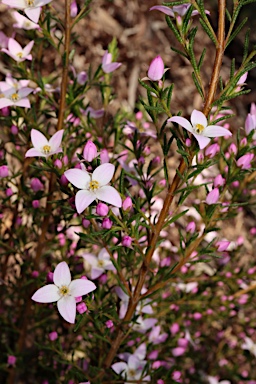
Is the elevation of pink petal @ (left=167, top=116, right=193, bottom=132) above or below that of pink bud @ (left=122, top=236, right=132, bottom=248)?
above

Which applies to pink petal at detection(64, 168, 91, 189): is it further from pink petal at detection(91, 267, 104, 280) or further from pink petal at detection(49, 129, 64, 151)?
pink petal at detection(91, 267, 104, 280)

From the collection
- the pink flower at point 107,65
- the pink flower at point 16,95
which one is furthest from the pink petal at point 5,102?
the pink flower at point 107,65

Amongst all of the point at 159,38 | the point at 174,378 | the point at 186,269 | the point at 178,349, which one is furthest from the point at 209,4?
the point at 174,378

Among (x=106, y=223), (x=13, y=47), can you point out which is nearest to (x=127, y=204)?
(x=106, y=223)

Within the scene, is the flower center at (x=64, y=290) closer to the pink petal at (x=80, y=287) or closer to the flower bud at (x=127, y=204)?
the pink petal at (x=80, y=287)

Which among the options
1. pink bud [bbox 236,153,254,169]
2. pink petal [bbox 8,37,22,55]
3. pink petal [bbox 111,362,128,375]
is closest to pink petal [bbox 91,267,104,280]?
pink petal [bbox 111,362,128,375]
